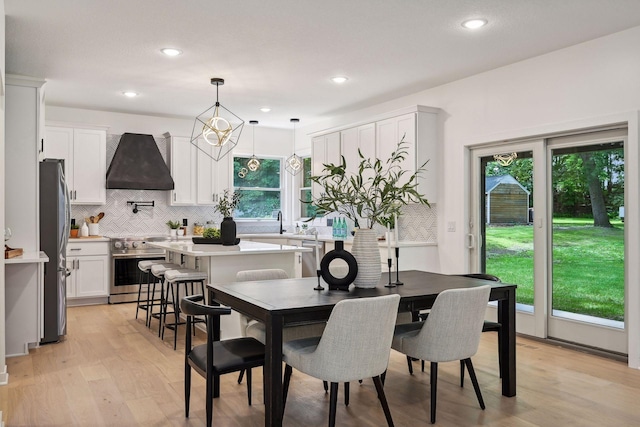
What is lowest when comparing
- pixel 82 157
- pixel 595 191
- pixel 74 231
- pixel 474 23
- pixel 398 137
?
pixel 74 231

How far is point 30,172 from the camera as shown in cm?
467

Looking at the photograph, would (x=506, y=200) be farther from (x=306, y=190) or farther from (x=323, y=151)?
(x=306, y=190)

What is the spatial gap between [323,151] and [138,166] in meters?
2.59

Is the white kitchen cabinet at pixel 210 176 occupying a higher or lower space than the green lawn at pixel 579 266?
higher

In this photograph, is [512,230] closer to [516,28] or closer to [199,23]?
[516,28]

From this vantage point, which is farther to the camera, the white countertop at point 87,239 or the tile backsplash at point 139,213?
the tile backsplash at point 139,213

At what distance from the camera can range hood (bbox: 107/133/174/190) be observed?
718 centimetres

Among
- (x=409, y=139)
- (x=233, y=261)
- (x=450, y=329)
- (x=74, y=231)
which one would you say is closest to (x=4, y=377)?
(x=233, y=261)

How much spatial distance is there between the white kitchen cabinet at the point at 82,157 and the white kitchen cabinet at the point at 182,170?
3.01 ft

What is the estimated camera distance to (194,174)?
7.78 m

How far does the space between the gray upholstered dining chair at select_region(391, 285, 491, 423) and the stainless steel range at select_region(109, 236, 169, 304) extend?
4.78 metres

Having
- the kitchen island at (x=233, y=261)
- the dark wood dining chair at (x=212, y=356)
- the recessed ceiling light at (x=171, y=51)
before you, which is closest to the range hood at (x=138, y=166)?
the kitchen island at (x=233, y=261)

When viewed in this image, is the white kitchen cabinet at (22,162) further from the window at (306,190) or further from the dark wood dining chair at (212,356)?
the window at (306,190)

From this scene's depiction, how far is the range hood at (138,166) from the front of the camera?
7.18m
